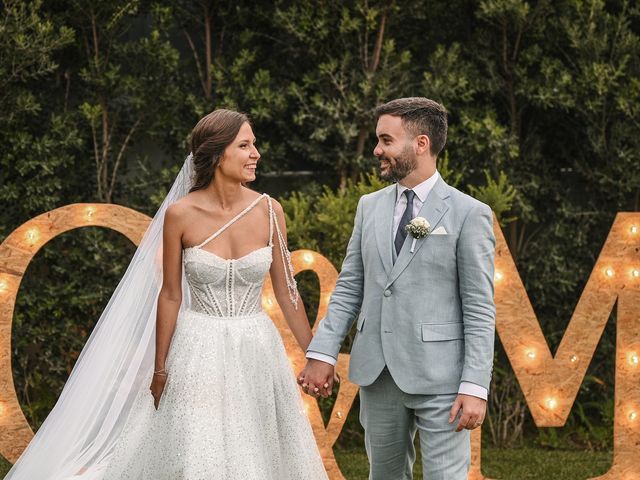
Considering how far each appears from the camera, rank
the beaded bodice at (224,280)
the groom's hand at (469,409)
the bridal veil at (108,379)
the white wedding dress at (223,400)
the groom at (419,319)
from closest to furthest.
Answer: the groom's hand at (469,409)
the groom at (419,319)
the white wedding dress at (223,400)
the beaded bodice at (224,280)
the bridal veil at (108,379)

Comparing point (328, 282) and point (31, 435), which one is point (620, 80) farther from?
point (31, 435)

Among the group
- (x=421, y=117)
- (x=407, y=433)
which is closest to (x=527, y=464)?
(x=407, y=433)

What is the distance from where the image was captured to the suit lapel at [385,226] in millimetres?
4285

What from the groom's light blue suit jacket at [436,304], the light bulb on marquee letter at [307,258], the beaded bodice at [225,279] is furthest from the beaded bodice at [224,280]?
the light bulb on marquee letter at [307,258]

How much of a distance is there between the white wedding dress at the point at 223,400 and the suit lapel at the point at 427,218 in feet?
2.82

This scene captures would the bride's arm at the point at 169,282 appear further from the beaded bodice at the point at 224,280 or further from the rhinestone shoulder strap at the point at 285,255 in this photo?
the rhinestone shoulder strap at the point at 285,255

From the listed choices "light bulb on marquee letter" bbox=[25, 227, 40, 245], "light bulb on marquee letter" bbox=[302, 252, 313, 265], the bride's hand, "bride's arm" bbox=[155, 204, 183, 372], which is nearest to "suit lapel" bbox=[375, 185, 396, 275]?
"bride's arm" bbox=[155, 204, 183, 372]

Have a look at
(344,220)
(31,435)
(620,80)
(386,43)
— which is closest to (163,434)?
(31,435)

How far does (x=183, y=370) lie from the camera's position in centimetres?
468

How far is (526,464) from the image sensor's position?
7441mm

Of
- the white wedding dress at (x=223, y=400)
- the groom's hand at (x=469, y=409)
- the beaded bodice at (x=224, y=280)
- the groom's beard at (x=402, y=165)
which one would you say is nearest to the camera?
the groom's hand at (x=469, y=409)

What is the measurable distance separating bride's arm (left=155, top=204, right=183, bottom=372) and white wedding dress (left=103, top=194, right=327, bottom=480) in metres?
0.05

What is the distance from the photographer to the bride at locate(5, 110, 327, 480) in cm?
460

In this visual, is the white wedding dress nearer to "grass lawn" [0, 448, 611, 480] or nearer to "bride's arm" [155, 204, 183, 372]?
"bride's arm" [155, 204, 183, 372]
